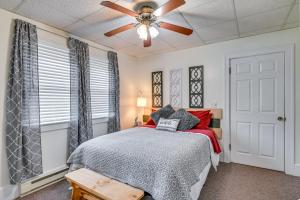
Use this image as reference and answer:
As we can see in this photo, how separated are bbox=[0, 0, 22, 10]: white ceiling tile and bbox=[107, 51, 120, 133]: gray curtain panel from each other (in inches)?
67.4

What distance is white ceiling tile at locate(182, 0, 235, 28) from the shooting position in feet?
6.57

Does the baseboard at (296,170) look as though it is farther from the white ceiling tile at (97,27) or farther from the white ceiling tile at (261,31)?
the white ceiling tile at (97,27)

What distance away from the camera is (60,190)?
7.68 feet

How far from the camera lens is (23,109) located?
2178 millimetres

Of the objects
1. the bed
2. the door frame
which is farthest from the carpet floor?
the bed

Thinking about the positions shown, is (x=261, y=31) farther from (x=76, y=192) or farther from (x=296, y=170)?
(x=76, y=192)

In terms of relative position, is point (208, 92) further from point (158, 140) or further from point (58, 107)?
point (58, 107)

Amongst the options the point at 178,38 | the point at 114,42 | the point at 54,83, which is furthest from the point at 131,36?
the point at 54,83

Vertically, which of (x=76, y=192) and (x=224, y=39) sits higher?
(x=224, y=39)

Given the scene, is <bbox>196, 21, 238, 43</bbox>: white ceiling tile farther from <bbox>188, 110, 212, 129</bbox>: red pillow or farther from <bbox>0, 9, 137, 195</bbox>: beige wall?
<bbox>0, 9, 137, 195</bbox>: beige wall

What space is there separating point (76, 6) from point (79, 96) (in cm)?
143

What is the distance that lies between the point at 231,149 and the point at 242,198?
126 centimetres

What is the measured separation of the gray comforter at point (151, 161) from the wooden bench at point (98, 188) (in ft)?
0.29

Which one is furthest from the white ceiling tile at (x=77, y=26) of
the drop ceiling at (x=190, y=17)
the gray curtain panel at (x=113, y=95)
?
the gray curtain panel at (x=113, y=95)
